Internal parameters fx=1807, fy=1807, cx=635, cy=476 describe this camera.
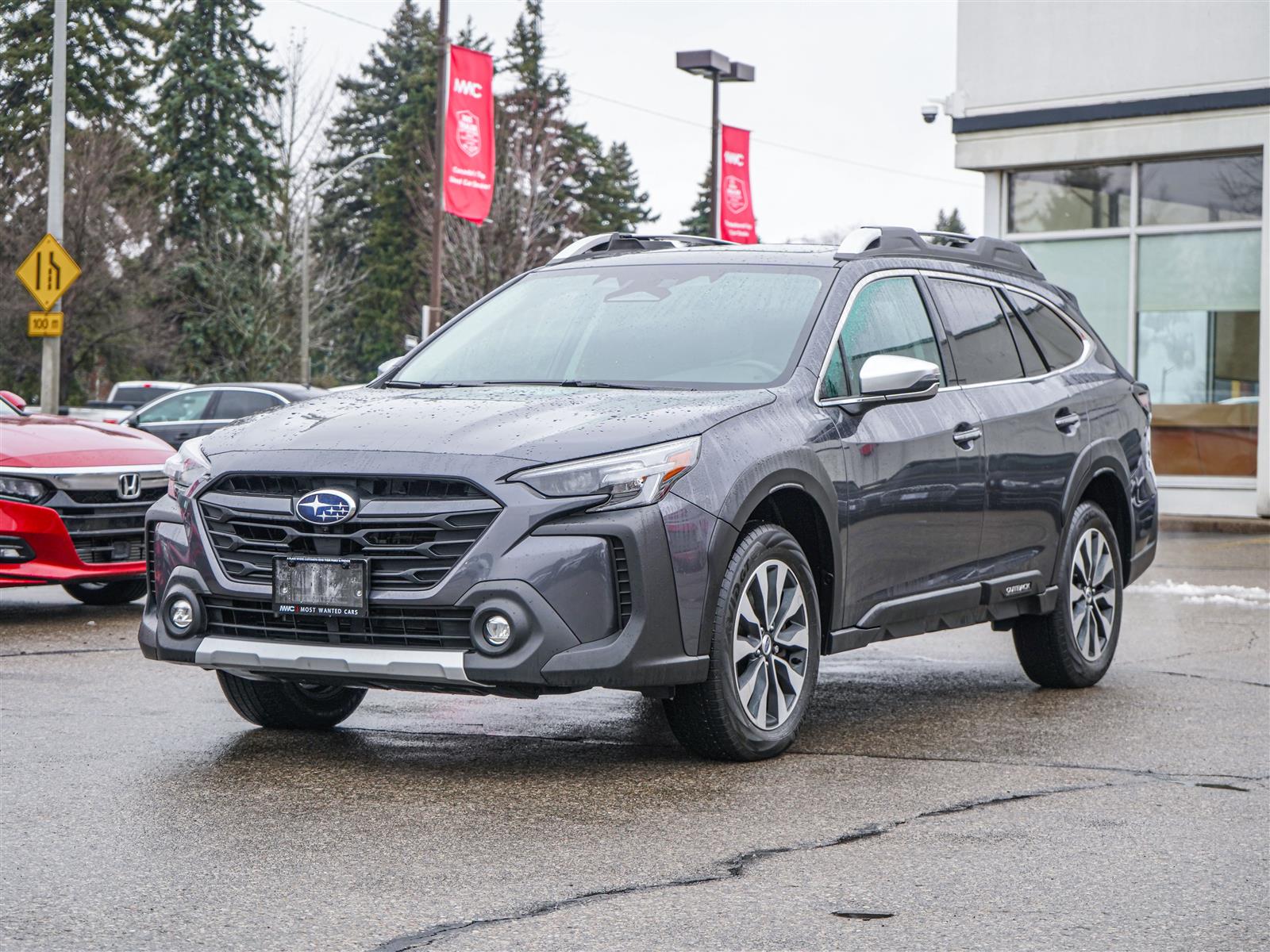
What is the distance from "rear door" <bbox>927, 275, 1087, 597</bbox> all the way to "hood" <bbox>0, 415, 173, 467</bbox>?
5.01 m

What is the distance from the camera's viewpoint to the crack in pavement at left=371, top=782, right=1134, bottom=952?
395 centimetres

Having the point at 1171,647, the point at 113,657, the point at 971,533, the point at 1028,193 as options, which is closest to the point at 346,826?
the point at 971,533

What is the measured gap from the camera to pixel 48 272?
22.0 meters

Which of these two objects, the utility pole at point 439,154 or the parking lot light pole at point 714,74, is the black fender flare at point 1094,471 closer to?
the utility pole at point 439,154

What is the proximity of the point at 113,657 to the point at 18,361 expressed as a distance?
4256 centimetres

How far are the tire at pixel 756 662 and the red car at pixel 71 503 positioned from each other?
4836mm

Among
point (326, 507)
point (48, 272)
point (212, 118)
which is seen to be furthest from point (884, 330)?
point (212, 118)

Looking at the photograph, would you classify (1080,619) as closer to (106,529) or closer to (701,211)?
(106,529)

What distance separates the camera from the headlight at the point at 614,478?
5.45m

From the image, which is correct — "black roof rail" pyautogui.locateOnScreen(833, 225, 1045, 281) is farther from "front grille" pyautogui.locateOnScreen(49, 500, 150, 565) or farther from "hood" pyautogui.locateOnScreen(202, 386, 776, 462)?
"front grille" pyautogui.locateOnScreen(49, 500, 150, 565)

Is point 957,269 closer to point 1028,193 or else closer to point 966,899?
point 966,899

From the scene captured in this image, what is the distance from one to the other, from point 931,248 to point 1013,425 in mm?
820

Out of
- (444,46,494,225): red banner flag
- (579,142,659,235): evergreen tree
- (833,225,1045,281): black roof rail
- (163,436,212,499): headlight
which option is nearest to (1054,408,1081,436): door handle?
(833,225,1045,281): black roof rail

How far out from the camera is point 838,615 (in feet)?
21.1
